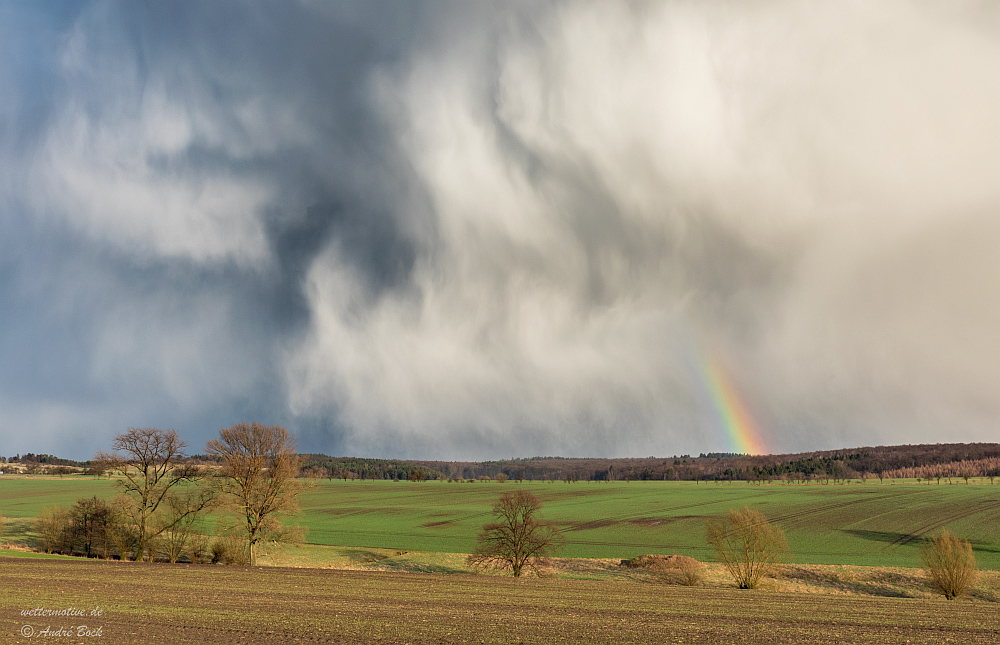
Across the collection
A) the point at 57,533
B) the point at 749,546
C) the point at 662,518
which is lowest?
the point at 662,518

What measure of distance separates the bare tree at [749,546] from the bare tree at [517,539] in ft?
55.3

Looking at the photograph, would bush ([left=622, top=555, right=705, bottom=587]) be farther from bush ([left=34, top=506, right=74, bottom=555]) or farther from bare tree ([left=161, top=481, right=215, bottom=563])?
bush ([left=34, top=506, right=74, bottom=555])

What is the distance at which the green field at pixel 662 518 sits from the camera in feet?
272

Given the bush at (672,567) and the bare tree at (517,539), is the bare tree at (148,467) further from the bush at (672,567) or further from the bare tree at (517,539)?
the bush at (672,567)

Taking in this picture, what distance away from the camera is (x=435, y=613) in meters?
26.6

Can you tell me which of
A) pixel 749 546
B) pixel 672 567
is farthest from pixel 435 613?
pixel 672 567

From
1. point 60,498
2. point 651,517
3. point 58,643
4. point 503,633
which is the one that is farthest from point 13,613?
point 60,498

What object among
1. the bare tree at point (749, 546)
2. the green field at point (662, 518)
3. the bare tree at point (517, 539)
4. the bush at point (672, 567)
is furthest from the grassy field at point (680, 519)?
the bare tree at point (517, 539)

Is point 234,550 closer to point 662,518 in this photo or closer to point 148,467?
point 148,467

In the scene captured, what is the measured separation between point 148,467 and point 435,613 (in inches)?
1768

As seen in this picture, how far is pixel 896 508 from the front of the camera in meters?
124

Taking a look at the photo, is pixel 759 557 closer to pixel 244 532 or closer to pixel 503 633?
pixel 503 633

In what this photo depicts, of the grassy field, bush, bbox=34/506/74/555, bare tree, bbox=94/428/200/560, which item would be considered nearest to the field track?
bare tree, bbox=94/428/200/560

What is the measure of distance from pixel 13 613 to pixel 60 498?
164037 millimetres
